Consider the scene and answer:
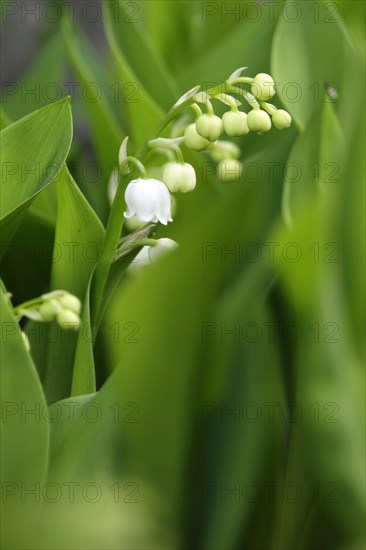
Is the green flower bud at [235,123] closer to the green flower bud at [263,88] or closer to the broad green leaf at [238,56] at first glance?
the green flower bud at [263,88]

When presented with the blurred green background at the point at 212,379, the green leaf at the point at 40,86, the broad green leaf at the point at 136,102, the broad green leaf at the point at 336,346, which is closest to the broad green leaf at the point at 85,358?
the blurred green background at the point at 212,379

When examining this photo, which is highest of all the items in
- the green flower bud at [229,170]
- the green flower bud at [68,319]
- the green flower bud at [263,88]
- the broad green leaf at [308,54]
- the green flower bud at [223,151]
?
the broad green leaf at [308,54]

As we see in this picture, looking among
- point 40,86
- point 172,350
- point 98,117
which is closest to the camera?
point 172,350

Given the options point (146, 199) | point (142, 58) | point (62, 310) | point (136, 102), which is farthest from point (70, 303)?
point (142, 58)

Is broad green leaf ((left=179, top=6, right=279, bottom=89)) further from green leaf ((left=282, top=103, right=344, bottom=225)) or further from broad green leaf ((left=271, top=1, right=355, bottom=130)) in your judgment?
green leaf ((left=282, top=103, right=344, bottom=225))

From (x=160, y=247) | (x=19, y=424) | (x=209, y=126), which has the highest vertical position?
(x=209, y=126)

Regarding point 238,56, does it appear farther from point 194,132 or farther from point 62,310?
point 62,310
